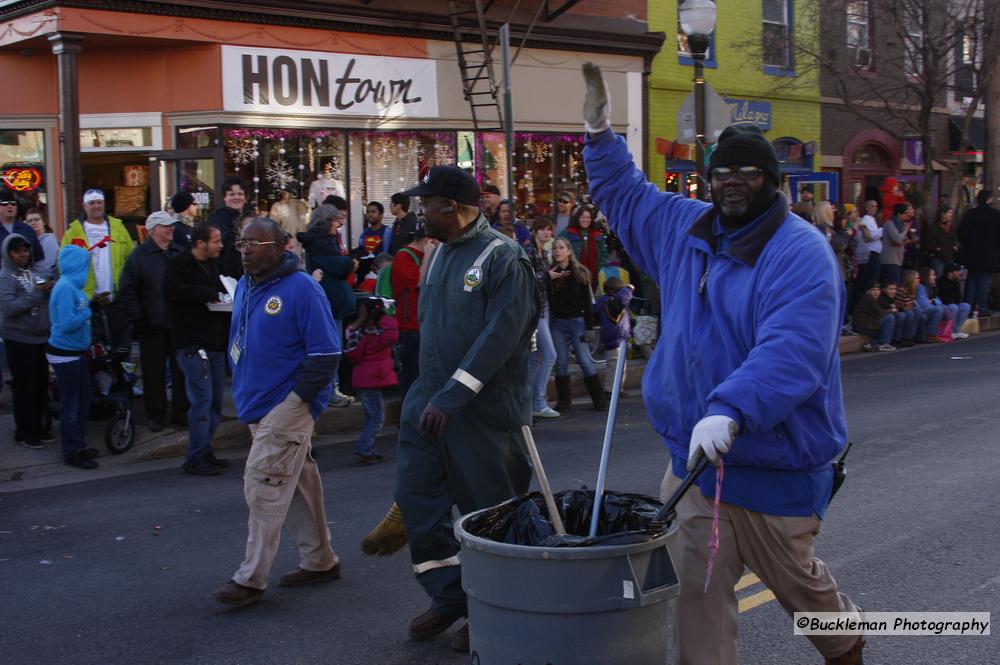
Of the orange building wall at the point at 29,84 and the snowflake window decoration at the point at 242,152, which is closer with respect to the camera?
the orange building wall at the point at 29,84

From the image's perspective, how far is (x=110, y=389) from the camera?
32.4 feet

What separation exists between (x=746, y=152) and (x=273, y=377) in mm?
2976

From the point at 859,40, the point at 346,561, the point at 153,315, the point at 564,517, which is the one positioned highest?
the point at 859,40

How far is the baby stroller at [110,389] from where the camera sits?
9.59m

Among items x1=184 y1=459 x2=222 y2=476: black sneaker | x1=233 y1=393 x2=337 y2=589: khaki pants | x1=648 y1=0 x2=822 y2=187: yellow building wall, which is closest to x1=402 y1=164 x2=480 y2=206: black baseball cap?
x1=233 y1=393 x2=337 y2=589: khaki pants

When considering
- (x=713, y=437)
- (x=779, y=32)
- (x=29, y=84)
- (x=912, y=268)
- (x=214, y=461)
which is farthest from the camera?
(x=779, y=32)

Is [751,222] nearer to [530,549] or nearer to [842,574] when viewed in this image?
[530,549]

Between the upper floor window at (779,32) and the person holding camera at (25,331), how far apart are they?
16.7 m

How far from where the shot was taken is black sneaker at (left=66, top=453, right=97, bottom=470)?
9211 millimetres

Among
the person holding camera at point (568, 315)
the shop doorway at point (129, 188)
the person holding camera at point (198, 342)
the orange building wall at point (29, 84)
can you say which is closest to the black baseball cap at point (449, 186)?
the person holding camera at point (198, 342)

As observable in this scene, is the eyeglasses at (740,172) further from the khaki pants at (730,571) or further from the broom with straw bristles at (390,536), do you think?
the broom with straw bristles at (390,536)

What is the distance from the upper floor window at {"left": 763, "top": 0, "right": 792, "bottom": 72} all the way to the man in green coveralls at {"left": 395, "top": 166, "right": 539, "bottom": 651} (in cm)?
1868

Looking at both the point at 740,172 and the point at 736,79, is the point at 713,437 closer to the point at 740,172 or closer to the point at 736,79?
the point at 740,172

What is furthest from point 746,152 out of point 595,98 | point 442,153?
point 442,153
